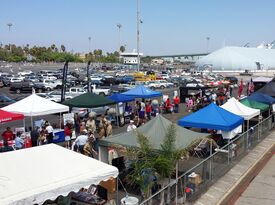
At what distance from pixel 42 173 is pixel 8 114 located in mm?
8612

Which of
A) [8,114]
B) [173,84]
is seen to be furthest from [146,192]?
[173,84]

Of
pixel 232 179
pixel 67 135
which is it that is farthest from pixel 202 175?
pixel 67 135

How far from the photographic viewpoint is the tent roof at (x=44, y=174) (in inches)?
264

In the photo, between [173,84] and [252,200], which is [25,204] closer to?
[252,200]

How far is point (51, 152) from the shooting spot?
8.70 m

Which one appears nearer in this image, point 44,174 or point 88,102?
point 44,174

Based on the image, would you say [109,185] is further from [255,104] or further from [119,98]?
[255,104]

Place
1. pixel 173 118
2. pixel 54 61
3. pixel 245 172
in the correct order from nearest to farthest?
pixel 245 172
pixel 173 118
pixel 54 61

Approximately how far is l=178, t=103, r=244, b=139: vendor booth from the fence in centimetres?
59

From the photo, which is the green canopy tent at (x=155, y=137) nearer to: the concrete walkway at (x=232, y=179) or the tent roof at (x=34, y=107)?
the concrete walkway at (x=232, y=179)

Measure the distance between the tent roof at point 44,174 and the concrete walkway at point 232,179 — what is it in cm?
439

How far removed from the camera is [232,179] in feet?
44.2

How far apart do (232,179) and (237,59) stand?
553 ft

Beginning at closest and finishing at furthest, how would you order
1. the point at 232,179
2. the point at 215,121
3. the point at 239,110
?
the point at 232,179, the point at 215,121, the point at 239,110
